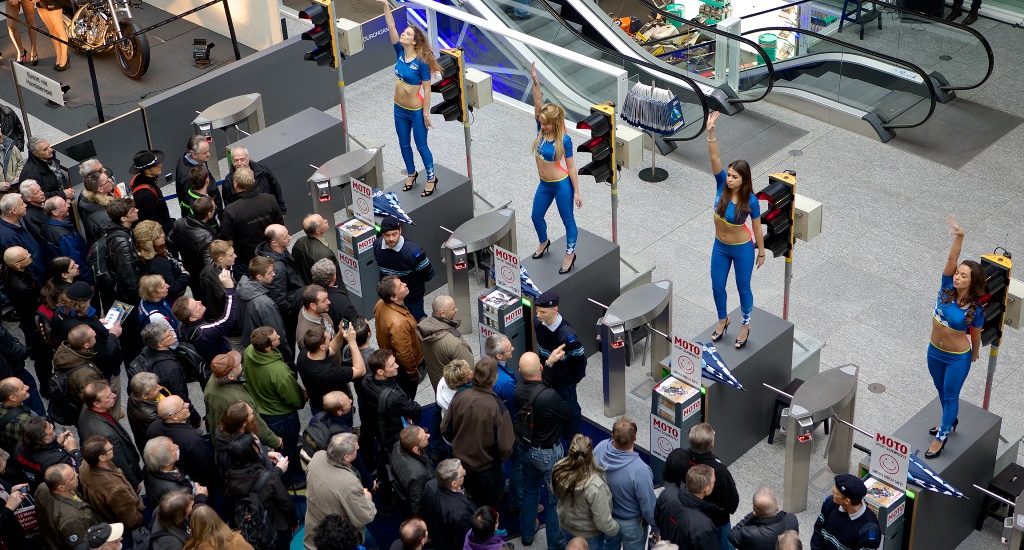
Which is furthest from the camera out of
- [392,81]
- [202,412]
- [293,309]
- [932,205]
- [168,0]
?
[168,0]

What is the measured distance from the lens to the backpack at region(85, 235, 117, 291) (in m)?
10.1

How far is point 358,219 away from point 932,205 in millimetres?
5322

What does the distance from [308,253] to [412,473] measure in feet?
9.01

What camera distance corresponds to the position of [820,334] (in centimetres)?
1055

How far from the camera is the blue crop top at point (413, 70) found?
11.0 m

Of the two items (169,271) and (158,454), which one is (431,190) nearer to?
(169,271)

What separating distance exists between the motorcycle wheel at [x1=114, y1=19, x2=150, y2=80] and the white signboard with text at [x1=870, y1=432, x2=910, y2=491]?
1017cm

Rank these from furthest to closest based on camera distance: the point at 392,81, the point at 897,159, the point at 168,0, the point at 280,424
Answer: the point at 168,0
the point at 392,81
the point at 897,159
the point at 280,424

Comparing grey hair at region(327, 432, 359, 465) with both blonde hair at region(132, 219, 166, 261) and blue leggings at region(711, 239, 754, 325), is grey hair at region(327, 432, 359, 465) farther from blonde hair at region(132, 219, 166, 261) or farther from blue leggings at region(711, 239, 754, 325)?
blue leggings at region(711, 239, 754, 325)

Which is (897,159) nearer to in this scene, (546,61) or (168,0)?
(546,61)

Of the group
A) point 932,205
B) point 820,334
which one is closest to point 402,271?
point 820,334

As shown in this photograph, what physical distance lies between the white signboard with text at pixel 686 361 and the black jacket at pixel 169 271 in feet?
12.3

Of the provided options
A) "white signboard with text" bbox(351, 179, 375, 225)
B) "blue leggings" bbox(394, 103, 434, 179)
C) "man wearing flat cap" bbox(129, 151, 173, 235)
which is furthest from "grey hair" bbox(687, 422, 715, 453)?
"man wearing flat cap" bbox(129, 151, 173, 235)

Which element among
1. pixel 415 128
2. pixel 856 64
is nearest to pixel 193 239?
pixel 415 128
